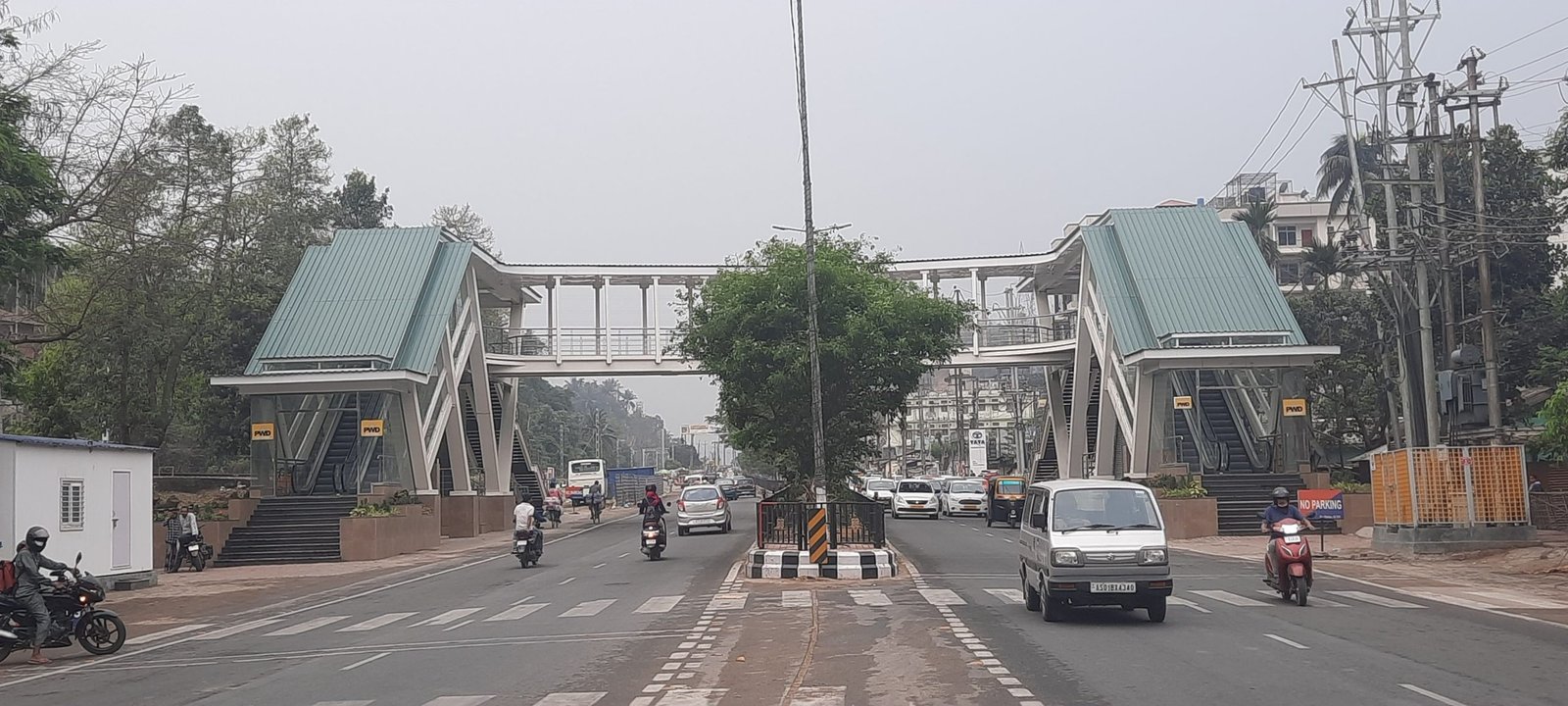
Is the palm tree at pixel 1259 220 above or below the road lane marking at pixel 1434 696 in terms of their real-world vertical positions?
above

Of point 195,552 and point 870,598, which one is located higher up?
point 195,552

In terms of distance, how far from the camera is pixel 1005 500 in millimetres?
46156

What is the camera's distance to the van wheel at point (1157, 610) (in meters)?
16.3

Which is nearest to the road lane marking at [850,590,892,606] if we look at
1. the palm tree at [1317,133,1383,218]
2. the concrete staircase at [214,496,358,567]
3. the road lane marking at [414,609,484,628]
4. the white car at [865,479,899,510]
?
the road lane marking at [414,609,484,628]

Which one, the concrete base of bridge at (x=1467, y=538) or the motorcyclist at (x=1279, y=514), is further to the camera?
the concrete base of bridge at (x=1467, y=538)

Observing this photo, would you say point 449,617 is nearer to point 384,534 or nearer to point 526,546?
point 526,546

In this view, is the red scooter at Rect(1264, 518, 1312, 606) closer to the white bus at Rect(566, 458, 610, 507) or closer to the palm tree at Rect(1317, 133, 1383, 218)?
the palm tree at Rect(1317, 133, 1383, 218)

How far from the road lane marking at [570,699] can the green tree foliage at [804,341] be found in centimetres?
1939

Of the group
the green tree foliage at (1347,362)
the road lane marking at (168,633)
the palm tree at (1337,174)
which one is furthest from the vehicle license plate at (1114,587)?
the palm tree at (1337,174)

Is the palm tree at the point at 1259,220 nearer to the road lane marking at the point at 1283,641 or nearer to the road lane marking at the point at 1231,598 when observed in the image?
the road lane marking at the point at 1231,598

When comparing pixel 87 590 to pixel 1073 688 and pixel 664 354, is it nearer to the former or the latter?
pixel 1073 688

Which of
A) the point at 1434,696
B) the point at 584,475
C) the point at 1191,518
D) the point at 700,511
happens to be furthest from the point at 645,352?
the point at 1434,696

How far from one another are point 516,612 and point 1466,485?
19.5 m

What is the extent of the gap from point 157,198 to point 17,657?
56.5ft
